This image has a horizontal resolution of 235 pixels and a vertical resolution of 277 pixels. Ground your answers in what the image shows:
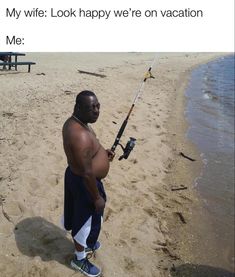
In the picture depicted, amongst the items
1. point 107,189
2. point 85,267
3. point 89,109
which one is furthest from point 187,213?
point 89,109

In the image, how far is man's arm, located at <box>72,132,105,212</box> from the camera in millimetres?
3371

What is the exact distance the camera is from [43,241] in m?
4.34

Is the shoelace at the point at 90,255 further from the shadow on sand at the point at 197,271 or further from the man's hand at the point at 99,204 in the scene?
the shadow on sand at the point at 197,271

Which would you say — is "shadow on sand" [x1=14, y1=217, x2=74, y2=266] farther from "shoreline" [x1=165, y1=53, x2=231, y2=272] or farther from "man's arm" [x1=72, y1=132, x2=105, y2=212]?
"shoreline" [x1=165, y1=53, x2=231, y2=272]

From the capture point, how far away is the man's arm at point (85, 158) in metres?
3.37

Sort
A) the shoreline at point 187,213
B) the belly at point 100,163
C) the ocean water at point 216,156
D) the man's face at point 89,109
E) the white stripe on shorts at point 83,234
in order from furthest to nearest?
1. the ocean water at point 216,156
2. the shoreline at point 187,213
3. the white stripe on shorts at point 83,234
4. the belly at point 100,163
5. the man's face at point 89,109

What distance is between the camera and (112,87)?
13.1m

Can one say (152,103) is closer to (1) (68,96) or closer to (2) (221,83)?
(1) (68,96)

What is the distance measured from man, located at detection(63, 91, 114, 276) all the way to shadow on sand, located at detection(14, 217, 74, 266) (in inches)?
10.1

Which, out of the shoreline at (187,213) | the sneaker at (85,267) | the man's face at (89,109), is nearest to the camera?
the man's face at (89,109)

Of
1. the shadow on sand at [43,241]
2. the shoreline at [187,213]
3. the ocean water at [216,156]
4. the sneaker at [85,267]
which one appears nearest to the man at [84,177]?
the sneaker at [85,267]

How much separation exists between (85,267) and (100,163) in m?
1.07

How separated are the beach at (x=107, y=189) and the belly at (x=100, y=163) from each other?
108 cm
